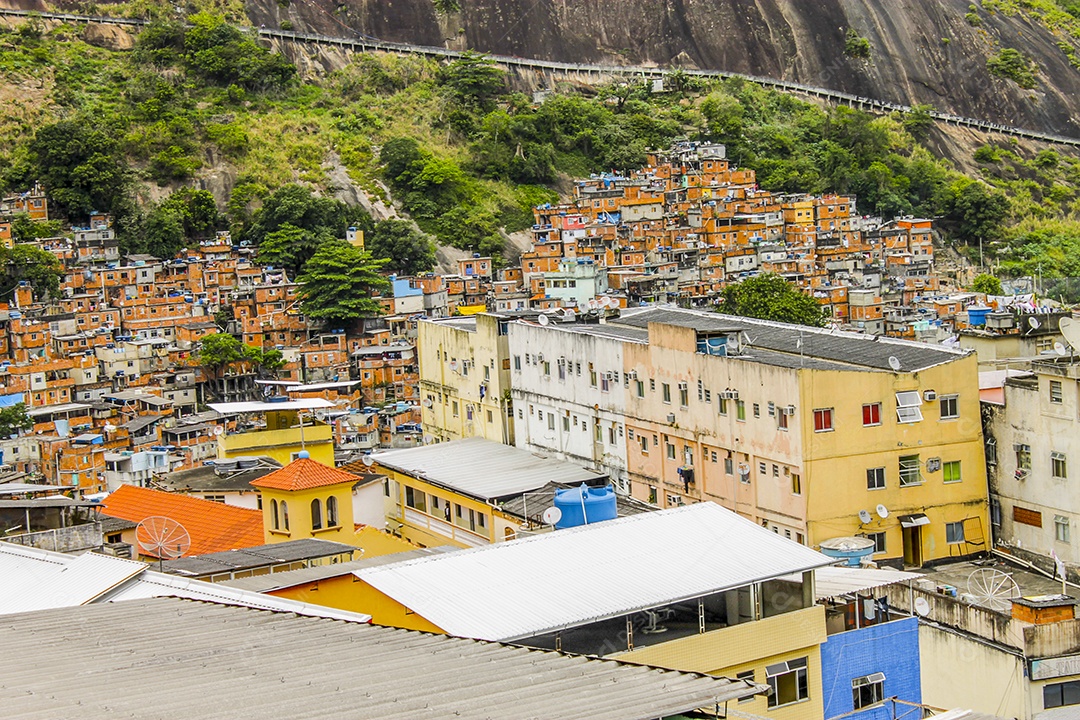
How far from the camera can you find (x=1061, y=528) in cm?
2492

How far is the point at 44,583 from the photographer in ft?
50.7

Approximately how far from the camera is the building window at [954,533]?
26.2 meters

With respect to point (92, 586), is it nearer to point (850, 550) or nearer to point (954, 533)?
point (850, 550)

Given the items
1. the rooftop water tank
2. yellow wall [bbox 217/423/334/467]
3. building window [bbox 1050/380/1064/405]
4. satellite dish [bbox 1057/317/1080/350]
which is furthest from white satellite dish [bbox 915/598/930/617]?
yellow wall [bbox 217/423/334/467]

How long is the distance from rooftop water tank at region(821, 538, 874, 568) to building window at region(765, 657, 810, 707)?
4443 millimetres

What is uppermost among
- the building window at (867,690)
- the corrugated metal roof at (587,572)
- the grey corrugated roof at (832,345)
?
the grey corrugated roof at (832,345)

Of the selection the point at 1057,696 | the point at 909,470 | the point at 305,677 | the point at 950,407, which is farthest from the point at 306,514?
the point at 305,677

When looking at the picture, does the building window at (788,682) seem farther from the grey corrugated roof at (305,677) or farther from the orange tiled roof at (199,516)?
the orange tiled roof at (199,516)

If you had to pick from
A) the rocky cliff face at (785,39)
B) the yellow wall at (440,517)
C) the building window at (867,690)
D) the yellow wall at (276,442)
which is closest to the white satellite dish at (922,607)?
the building window at (867,690)

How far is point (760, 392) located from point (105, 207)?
53155mm

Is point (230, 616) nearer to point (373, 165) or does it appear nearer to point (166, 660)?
point (166, 660)

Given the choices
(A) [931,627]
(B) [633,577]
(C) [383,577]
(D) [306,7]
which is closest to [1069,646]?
(A) [931,627]

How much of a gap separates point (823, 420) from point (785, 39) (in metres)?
81.5

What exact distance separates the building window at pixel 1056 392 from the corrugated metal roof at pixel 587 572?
10.2m
